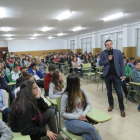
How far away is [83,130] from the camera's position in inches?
62.4

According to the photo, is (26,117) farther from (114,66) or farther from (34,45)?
(34,45)

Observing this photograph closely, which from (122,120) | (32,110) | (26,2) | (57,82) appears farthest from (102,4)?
(32,110)

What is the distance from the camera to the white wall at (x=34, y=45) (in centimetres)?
1716

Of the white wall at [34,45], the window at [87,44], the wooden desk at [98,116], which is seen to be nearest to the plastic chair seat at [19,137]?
the wooden desk at [98,116]

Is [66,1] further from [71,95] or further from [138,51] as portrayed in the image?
[138,51]

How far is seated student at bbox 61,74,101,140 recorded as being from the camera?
1.59m

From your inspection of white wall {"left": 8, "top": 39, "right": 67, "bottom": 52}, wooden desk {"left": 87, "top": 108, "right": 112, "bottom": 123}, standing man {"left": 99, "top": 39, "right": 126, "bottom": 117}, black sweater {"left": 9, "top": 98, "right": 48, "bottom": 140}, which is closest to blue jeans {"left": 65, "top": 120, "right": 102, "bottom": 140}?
wooden desk {"left": 87, "top": 108, "right": 112, "bottom": 123}

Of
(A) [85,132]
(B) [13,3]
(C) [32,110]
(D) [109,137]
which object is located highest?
(B) [13,3]

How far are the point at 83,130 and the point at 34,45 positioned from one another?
17.3 metres

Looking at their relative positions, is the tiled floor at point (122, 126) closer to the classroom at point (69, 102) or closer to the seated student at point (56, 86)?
the classroom at point (69, 102)

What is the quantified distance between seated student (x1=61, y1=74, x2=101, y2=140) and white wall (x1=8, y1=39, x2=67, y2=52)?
16897 mm

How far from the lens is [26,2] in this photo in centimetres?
408

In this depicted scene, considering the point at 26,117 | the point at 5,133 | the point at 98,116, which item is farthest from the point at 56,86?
the point at 5,133

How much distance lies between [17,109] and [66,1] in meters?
3.65
